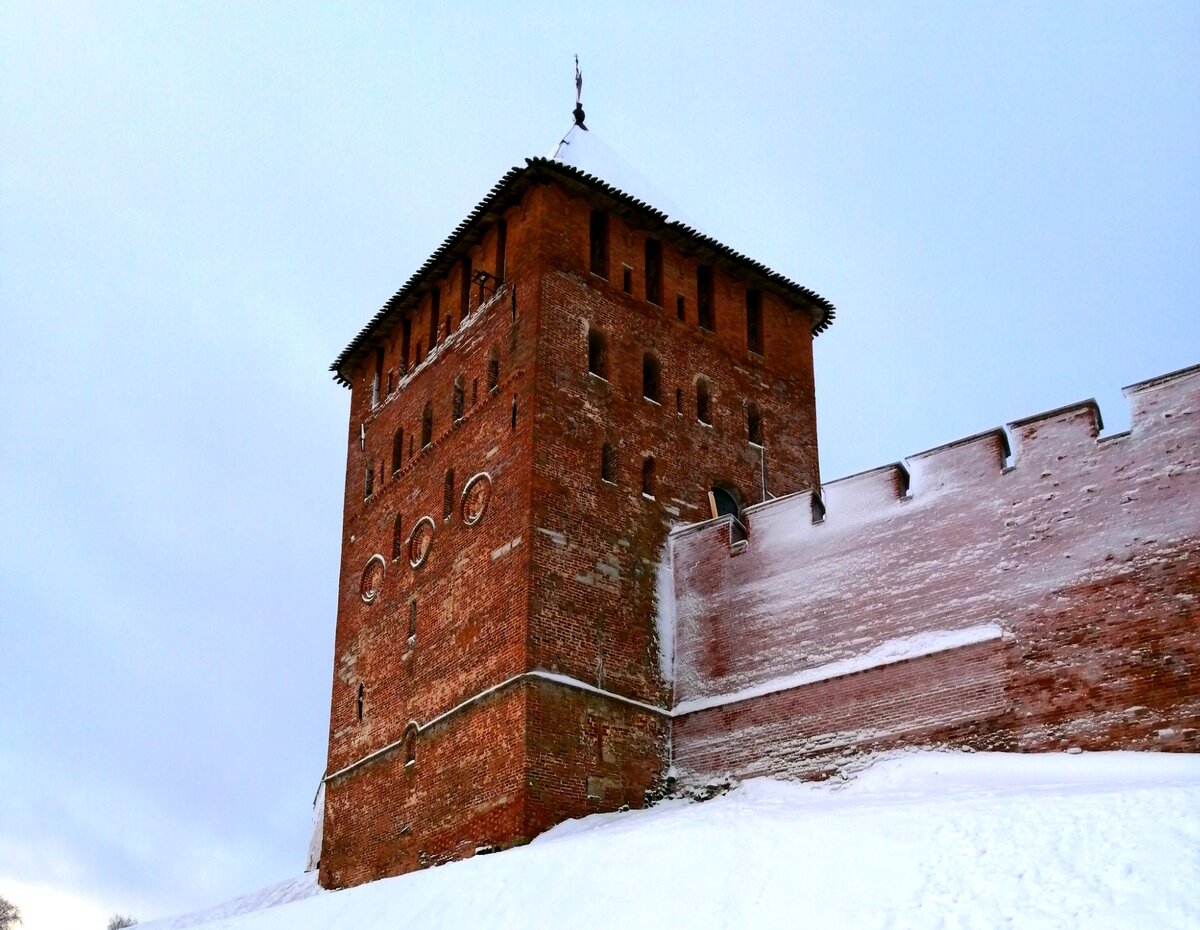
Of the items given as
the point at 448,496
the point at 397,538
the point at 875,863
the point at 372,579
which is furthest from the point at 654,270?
the point at 875,863

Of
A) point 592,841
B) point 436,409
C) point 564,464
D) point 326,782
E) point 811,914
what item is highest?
point 436,409

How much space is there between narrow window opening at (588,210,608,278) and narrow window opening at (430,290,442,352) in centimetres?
255

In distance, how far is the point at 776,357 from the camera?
71.2ft

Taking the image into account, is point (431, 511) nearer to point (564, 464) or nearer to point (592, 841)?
point (564, 464)

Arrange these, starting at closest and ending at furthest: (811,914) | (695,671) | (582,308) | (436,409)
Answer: (811,914) → (695,671) → (582,308) → (436,409)

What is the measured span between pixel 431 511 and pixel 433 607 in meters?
1.45

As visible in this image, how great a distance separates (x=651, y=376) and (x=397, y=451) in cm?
402

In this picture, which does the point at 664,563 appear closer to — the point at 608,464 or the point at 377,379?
the point at 608,464

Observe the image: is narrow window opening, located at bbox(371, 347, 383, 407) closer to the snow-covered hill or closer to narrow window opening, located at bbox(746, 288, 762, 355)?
narrow window opening, located at bbox(746, 288, 762, 355)

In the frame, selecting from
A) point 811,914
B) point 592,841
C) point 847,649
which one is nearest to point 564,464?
point 847,649

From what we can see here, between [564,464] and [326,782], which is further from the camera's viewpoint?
[326,782]

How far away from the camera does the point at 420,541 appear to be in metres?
20.0

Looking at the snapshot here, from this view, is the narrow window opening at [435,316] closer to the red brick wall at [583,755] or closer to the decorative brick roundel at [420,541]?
the decorative brick roundel at [420,541]

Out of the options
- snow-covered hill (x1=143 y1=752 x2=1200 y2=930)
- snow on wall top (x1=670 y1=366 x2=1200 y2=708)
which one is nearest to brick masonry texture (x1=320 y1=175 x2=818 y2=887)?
snow on wall top (x1=670 y1=366 x2=1200 y2=708)
